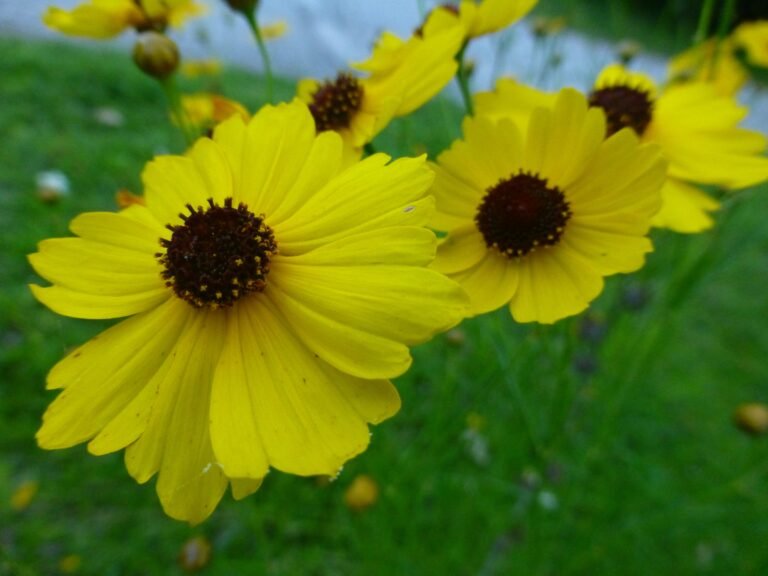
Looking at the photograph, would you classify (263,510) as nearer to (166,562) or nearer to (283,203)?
(166,562)

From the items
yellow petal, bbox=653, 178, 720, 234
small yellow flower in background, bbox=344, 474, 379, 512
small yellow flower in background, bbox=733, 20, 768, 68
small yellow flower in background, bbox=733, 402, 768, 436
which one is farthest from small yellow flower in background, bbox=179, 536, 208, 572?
small yellow flower in background, bbox=733, 20, 768, 68

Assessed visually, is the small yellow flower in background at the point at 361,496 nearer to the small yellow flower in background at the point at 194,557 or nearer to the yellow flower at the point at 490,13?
the small yellow flower in background at the point at 194,557

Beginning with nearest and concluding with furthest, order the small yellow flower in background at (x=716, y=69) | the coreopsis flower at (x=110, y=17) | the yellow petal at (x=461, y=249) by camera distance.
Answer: the yellow petal at (x=461, y=249) < the coreopsis flower at (x=110, y=17) < the small yellow flower in background at (x=716, y=69)

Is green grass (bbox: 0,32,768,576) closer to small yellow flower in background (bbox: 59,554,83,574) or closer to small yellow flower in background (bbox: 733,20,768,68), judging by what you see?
small yellow flower in background (bbox: 59,554,83,574)

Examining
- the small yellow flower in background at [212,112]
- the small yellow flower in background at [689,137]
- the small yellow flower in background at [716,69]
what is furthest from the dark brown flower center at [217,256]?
the small yellow flower in background at [716,69]

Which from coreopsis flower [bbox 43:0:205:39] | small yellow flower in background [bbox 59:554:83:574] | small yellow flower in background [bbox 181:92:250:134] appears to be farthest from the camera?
small yellow flower in background [bbox 59:554:83:574]
